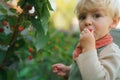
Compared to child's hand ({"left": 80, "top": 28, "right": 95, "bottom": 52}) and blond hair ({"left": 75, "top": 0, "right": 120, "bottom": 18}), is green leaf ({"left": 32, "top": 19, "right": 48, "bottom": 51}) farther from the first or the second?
child's hand ({"left": 80, "top": 28, "right": 95, "bottom": 52})

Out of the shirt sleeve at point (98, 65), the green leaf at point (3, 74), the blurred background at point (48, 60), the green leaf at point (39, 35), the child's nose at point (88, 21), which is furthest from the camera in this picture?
the blurred background at point (48, 60)

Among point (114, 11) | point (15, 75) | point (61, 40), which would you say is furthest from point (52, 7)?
point (61, 40)

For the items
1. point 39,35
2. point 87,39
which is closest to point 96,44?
point 87,39

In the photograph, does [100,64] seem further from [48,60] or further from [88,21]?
[48,60]

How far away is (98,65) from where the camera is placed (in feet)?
7.23

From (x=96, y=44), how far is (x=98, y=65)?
0.19m

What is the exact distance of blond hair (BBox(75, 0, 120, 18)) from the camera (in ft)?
7.65

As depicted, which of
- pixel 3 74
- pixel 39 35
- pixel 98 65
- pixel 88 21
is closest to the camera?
pixel 98 65

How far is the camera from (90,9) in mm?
2338

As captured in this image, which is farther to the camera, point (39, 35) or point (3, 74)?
point (3, 74)

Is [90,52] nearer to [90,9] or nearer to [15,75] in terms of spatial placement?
[90,9]

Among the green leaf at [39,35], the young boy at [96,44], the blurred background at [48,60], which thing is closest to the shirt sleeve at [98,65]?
the young boy at [96,44]

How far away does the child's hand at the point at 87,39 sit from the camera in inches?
89.4

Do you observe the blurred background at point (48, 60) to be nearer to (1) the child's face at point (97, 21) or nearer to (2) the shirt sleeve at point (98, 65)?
(1) the child's face at point (97, 21)
